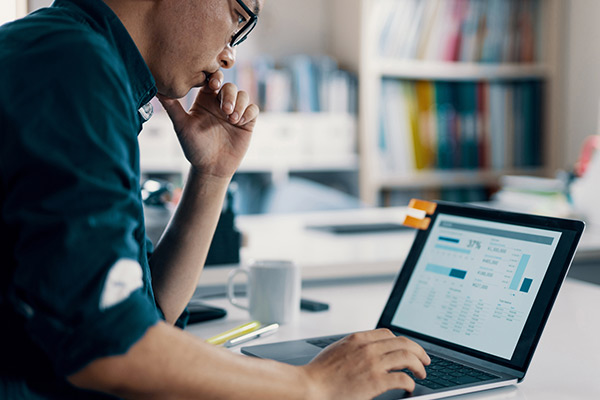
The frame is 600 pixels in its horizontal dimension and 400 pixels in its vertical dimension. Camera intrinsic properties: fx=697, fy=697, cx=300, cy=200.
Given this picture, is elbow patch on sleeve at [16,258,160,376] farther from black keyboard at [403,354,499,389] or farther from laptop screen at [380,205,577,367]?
laptop screen at [380,205,577,367]

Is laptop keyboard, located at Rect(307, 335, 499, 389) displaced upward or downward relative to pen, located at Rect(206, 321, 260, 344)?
upward

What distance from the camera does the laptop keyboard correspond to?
0.87 m

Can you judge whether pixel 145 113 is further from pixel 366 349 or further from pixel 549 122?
pixel 549 122

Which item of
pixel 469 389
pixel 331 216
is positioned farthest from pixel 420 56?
pixel 469 389

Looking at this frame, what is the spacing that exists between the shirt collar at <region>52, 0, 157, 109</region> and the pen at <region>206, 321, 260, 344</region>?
41cm

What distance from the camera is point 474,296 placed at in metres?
1.00

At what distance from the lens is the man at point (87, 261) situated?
0.60 m

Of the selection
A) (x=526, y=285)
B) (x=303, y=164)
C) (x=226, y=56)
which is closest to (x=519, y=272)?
(x=526, y=285)

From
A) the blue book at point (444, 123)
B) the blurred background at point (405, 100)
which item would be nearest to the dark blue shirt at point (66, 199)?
the blurred background at point (405, 100)

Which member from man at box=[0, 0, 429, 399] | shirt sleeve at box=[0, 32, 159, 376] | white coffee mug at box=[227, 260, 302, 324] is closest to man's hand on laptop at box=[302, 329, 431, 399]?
man at box=[0, 0, 429, 399]

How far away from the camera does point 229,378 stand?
0.68 metres

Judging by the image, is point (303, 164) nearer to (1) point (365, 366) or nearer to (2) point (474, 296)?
(2) point (474, 296)

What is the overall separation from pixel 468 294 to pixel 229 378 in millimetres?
459

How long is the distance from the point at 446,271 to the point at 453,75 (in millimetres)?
2753
